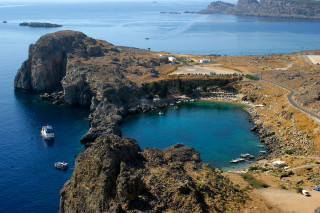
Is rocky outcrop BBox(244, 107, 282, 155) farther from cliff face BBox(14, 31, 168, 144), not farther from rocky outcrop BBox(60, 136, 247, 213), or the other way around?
cliff face BBox(14, 31, 168, 144)

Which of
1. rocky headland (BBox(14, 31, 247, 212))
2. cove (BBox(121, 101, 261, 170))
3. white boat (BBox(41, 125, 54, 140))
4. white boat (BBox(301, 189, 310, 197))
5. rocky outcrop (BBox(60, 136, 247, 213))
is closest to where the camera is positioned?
rocky outcrop (BBox(60, 136, 247, 213))

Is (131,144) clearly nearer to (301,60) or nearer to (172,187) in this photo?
(172,187)

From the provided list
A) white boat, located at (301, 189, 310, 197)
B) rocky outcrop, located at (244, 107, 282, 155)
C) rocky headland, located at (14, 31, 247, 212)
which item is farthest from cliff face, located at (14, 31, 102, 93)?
white boat, located at (301, 189, 310, 197)

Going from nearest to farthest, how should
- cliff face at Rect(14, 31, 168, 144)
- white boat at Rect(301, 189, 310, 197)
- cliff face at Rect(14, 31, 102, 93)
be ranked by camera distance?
1. white boat at Rect(301, 189, 310, 197)
2. cliff face at Rect(14, 31, 168, 144)
3. cliff face at Rect(14, 31, 102, 93)

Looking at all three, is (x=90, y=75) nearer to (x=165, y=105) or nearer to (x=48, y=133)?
(x=165, y=105)

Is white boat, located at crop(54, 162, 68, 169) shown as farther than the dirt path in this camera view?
Yes

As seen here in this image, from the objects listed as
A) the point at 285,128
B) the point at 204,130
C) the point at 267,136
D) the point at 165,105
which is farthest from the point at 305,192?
A: the point at 165,105

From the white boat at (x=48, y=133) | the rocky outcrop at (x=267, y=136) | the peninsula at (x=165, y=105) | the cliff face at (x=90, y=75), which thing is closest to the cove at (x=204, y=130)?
the rocky outcrop at (x=267, y=136)
